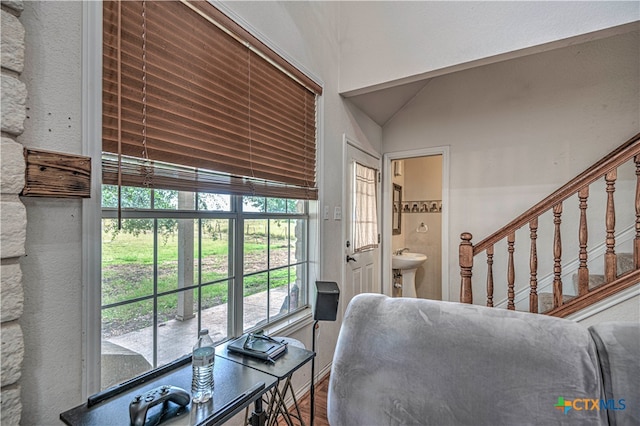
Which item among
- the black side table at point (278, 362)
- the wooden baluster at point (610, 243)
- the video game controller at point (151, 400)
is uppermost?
the wooden baluster at point (610, 243)

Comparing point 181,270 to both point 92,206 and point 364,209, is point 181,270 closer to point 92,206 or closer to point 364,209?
point 92,206

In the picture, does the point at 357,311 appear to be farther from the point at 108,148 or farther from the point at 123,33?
the point at 123,33

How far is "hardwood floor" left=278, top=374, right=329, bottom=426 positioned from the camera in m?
1.90

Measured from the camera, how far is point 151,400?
0.89m

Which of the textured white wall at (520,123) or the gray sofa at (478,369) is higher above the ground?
the textured white wall at (520,123)

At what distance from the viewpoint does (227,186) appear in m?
1.51

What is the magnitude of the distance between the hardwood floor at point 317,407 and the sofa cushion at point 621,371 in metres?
1.53

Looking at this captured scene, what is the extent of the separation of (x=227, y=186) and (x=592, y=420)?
151 centimetres

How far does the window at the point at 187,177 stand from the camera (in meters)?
1.13

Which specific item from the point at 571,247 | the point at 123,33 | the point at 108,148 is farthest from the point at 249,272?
the point at 571,247

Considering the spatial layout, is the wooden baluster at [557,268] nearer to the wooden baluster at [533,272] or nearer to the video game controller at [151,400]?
the wooden baluster at [533,272]

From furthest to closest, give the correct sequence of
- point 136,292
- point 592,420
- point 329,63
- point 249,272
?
point 329,63
point 249,272
point 136,292
point 592,420

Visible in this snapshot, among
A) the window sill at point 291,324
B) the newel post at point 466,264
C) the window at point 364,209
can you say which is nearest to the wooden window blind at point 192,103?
the window sill at point 291,324

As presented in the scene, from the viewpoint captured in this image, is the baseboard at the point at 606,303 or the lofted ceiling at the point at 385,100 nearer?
the baseboard at the point at 606,303
